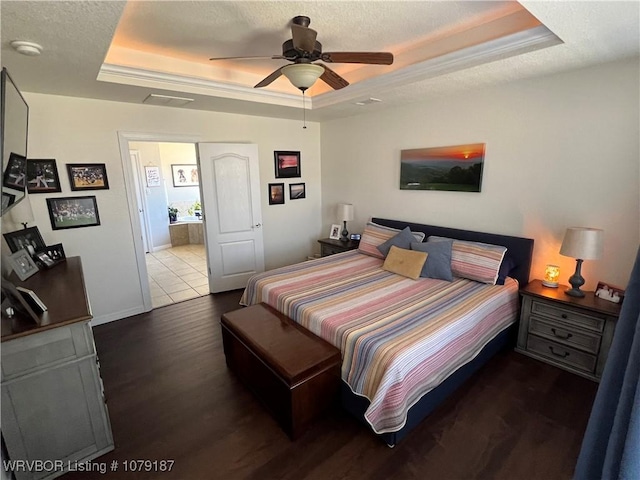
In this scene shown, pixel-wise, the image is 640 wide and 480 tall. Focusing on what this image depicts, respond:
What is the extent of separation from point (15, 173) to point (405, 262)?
9.69 ft

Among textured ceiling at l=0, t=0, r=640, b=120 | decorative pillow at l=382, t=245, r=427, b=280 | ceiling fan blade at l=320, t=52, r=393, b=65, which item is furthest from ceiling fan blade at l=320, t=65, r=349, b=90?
decorative pillow at l=382, t=245, r=427, b=280

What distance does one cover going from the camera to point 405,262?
121 inches

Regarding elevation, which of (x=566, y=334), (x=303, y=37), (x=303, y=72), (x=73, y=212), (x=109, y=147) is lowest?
(x=566, y=334)

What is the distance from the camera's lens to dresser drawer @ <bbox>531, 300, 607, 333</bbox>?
7.62ft

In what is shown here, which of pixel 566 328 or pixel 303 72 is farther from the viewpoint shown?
pixel 566 328

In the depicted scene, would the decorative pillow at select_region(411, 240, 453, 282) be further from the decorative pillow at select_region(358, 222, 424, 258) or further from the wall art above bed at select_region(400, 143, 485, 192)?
the wall art above bed at select_region(400, 143, 485, 192)

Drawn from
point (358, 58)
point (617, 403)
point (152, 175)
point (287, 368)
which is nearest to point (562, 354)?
point (287, 368)

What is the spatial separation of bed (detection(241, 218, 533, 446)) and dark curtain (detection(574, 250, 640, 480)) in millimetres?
1109

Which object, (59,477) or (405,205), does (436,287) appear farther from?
(59,477)

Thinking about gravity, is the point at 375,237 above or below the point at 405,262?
above

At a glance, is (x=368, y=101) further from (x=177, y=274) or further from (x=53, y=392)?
(x=177, y=274)

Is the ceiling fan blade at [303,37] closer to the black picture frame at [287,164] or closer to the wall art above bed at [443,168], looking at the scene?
the wall art above bed at [443,168]

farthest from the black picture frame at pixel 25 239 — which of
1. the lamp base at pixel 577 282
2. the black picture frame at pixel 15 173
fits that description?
the lamp base at pixel 577 282

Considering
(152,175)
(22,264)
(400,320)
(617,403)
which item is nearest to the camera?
(617,403)
